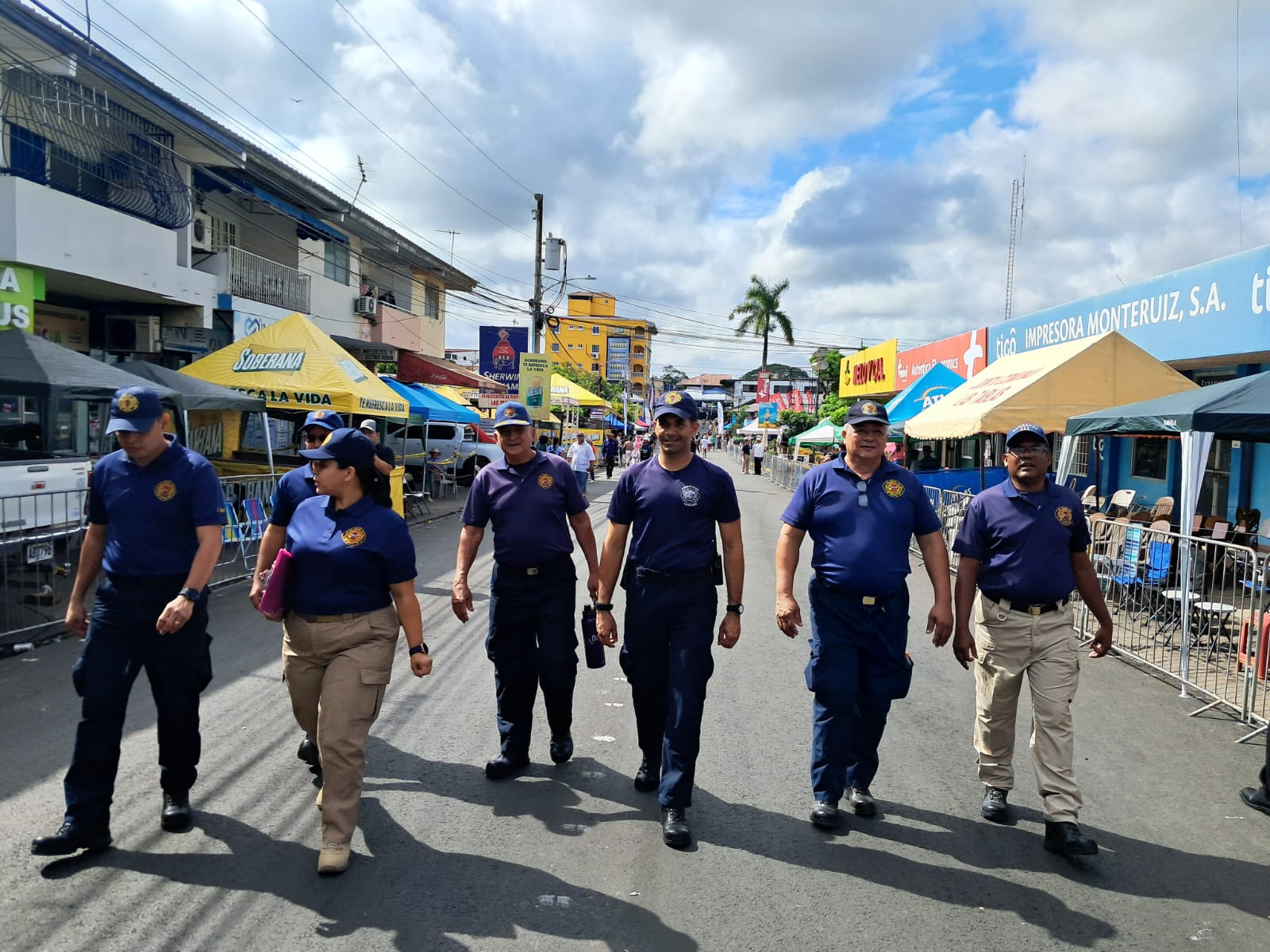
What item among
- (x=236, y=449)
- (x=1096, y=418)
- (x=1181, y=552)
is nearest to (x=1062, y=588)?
(x=1181, y=552)

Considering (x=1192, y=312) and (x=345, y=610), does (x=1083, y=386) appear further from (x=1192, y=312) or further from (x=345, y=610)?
(x=345, y=610)

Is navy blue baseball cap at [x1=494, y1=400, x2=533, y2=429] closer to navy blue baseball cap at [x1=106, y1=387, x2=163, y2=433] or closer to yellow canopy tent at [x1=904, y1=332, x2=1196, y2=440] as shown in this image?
navy blue baseball cap at [x1=106, y1=387, x2=163, y2=433]

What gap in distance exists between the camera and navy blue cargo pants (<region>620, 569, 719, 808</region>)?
4105 mm

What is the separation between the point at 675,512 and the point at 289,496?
2.04 metres

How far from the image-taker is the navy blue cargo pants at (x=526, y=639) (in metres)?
4.65

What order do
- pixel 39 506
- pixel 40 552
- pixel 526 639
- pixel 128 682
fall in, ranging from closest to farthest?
pixel 128 682, pixel 526 639, pixel 40 552, pixel 39 506

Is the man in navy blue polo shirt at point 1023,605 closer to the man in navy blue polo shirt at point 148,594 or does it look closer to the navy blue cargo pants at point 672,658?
the navy blue cargo pants at point 672,658

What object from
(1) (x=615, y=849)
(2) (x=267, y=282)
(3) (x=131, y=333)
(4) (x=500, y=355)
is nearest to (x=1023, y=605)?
(1) (x=615, y=849)

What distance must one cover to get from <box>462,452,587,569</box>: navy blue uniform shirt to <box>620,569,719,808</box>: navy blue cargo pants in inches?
20.8

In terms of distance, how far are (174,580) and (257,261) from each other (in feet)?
59.6

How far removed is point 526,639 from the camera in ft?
15.5

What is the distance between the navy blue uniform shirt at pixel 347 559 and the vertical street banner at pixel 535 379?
2112 centimetres

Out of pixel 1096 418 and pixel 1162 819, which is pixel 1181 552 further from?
pixel 1162 819

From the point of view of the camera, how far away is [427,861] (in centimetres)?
375
